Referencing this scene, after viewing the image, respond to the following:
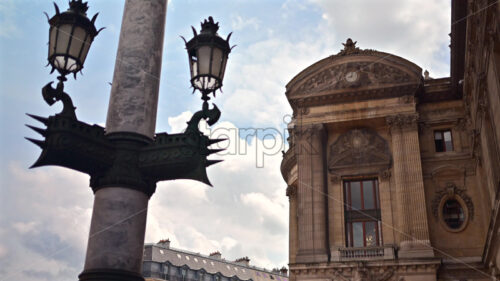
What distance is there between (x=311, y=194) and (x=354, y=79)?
7571 mm

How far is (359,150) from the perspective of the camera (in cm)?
3269

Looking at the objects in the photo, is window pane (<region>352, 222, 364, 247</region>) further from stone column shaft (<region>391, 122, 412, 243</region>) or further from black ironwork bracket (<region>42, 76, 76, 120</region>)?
black ironwork bracket (<region>42, 76, 76, 120</region>)

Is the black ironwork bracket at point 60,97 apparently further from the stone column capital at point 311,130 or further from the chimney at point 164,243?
the chimney at point 164,243

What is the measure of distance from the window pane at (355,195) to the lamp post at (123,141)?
26.8 metres

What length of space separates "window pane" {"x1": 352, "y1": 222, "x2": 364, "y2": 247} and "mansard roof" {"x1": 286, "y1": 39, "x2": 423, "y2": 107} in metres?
7.62

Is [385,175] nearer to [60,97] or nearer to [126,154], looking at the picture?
[126,154]

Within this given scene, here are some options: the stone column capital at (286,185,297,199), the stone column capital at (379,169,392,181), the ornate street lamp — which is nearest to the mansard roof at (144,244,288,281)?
the stone column capital at (286,185,297,199)

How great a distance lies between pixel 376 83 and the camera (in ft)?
107

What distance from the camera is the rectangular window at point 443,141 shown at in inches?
1254

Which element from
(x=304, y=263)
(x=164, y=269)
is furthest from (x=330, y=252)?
(x=164, y=269)

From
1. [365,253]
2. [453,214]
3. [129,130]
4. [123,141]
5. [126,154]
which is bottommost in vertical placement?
[126,154]

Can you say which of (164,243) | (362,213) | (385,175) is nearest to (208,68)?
(362,213)

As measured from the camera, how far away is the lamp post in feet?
17.7

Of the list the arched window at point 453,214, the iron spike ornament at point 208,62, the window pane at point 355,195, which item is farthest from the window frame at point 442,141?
the iron spike ornament at point 208,62
